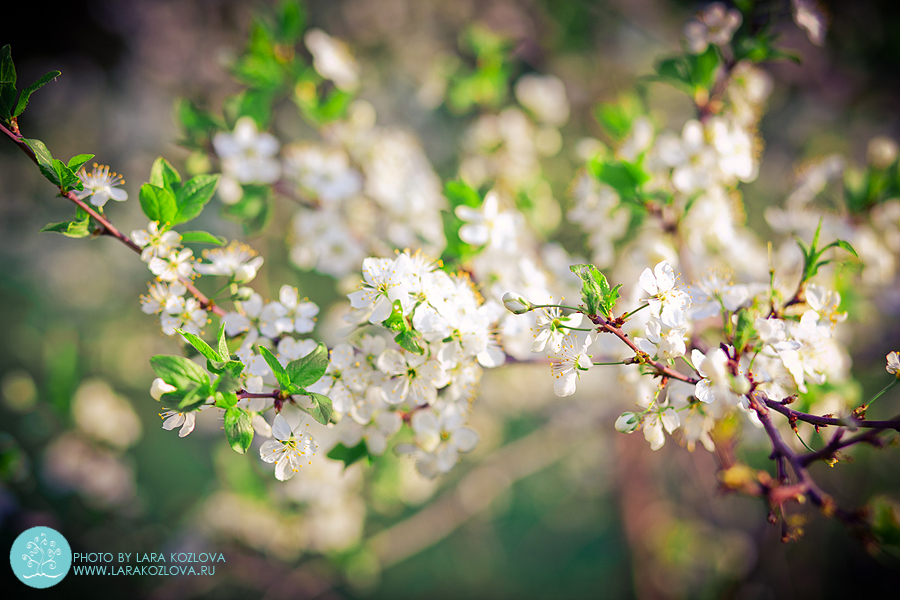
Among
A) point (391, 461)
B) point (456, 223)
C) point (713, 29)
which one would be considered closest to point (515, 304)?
point (456, 223)

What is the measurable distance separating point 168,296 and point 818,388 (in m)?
1.85

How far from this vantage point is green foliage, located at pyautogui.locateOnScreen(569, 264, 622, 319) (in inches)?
34.7

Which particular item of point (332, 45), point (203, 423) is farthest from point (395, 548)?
point (332, 45)

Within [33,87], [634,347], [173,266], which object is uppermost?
[33,87]

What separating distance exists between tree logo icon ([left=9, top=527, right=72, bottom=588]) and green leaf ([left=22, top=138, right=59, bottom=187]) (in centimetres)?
149

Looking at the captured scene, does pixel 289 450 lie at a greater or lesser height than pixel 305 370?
lesser

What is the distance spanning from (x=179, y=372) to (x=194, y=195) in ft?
1.63

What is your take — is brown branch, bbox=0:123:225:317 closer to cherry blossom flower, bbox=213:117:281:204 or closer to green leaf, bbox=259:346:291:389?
green leaf, bbox=259:346:291:389

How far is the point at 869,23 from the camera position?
2.63 meters

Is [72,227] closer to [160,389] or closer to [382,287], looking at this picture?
[160,389]

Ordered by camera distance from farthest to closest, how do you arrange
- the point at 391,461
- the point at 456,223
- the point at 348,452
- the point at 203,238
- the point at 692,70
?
the point at 391,461
the point at 692,70
the point at 456,223
the point at 348,452
the point at 203,238

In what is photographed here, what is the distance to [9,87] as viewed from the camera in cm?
92

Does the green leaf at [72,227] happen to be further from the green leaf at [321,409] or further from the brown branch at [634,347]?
the brown branch at [634,347]

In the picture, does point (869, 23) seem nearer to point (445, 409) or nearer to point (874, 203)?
point (874, 203)
